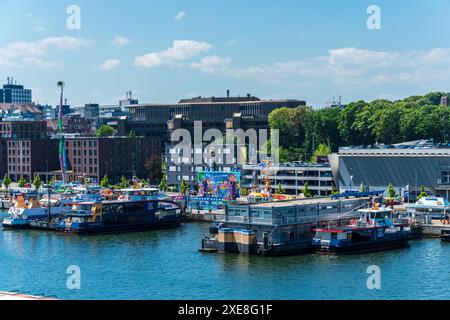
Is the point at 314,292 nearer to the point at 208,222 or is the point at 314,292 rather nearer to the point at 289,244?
the point at 289,244

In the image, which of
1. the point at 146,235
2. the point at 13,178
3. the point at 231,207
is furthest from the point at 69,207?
the point at 13,178

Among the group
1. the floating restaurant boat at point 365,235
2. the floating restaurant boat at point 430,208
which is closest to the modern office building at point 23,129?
the floating restaurant boat at point 430,208

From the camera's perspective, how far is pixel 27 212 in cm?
3503

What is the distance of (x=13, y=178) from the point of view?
187ft

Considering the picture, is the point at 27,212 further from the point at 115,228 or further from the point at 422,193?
the point at 422,193

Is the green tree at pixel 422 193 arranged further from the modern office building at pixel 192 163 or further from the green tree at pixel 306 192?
the modern office building at pixel 192 163

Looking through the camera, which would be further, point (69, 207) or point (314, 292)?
point (69, 207)

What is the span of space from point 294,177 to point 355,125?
15.0 metres

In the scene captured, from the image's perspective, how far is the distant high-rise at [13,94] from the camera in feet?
341

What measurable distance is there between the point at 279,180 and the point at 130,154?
14.0 metres

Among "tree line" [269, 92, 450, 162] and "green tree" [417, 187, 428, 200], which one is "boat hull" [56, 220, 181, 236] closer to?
"green tree" [417, 187, 428, 200]

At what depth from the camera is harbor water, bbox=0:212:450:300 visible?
19.2m
